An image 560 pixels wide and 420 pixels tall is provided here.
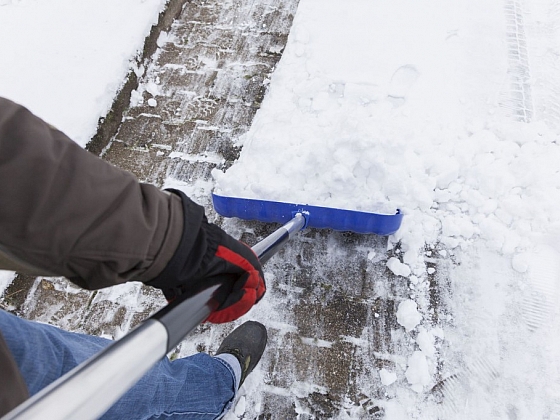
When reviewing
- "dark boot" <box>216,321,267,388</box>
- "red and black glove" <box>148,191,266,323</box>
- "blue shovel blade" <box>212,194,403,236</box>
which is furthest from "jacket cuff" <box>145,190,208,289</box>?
"blue shovel blade" <box>212,194,403,236</box>

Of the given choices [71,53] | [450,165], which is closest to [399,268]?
[450,165]

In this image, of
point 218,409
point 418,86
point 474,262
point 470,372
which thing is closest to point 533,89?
point 418,86

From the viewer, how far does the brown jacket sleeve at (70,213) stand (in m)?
0.78

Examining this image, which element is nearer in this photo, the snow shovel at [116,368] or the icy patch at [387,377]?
the snow shovel at [116,368]

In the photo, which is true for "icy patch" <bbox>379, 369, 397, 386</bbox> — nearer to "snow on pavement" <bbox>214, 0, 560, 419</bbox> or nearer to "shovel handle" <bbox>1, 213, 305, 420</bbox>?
"snow on pavement" <bbox>214, 0, 560, 419</bbox>

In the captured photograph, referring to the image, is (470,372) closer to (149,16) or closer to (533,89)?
(533,89)

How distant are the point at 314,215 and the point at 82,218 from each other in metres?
1.25

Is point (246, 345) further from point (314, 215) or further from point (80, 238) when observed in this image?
point (80, 238)

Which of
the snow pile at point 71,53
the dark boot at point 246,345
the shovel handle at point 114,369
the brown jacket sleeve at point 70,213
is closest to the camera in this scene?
the shovel handle at point 114,369

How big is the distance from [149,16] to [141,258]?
2.57 metres

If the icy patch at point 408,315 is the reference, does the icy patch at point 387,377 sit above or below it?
below

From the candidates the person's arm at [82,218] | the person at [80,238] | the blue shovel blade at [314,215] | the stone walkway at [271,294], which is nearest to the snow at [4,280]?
the stone walkway at [271,294]

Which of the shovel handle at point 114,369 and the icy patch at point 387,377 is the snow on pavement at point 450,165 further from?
the shovel handle at point 114,369

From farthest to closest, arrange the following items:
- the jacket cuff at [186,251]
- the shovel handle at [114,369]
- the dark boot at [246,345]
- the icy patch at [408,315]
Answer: the icy patch at [408,315] < the dark boot at [246,345] < the jacket cuff at [186,251] < the shovel handle at [114,369]
